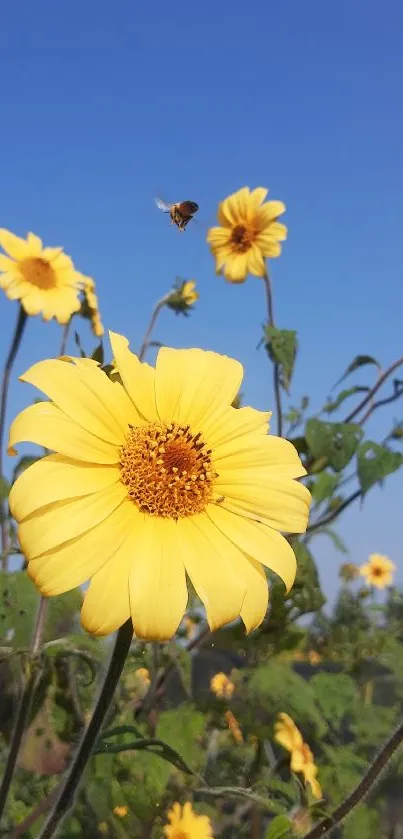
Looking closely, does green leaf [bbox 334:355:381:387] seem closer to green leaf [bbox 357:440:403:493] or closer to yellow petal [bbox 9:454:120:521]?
green leaf [bbox 357:440:403:493]

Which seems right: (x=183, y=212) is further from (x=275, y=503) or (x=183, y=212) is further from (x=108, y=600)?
(x=108, y=600)

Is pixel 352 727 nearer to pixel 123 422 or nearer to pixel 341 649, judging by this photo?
pixel 341 649

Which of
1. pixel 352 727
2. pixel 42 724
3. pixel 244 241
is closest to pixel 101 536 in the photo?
pixel 42 724

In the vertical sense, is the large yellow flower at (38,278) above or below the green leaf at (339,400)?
above

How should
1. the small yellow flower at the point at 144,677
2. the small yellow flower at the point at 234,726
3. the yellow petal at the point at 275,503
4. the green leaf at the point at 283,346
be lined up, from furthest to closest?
the small yellow flower at the point at 234,726 < the small yellow flower at the point at 144,677 < the green leaf at the point at 283,346 < the yellow petal at the point at 275,503

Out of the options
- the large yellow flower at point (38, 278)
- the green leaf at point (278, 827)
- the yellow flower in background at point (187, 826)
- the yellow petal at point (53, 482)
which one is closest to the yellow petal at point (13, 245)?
the large yellow flower at point (38, 278)

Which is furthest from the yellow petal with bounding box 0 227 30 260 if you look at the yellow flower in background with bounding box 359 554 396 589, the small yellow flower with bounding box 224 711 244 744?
the yellow flower in background with bounding box 359 554 396 589

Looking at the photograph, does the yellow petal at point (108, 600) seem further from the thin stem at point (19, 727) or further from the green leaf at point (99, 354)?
the thin stem at point (19, 727)

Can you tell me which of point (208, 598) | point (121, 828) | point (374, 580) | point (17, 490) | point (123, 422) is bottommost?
point (121, 828)
